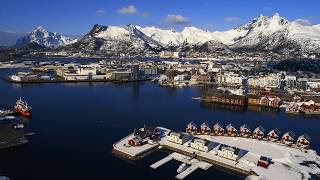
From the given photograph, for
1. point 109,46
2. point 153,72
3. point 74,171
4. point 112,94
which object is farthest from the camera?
point 109,46

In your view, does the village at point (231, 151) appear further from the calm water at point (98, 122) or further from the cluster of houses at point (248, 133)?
the calm water at point (98, 122)

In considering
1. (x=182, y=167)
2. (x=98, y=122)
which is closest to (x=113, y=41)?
(x=98, y=122)

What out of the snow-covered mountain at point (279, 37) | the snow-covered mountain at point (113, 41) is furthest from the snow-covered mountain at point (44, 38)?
the snow-covered mountain at point (279, 37)

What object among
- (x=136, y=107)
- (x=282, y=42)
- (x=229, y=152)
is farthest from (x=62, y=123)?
(x=282, y=42)

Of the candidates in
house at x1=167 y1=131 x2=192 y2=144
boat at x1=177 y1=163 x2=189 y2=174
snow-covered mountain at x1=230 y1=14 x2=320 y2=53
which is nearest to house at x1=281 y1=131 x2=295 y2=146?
house at x1=167 y1=131 x2=192 y2=144

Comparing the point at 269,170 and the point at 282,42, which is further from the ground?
the point at 282,42

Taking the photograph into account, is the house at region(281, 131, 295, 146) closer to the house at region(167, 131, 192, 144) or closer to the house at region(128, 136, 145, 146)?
the house at region(167, 131, 192, 144)

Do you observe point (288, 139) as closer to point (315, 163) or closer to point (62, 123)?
point (315, 163)
